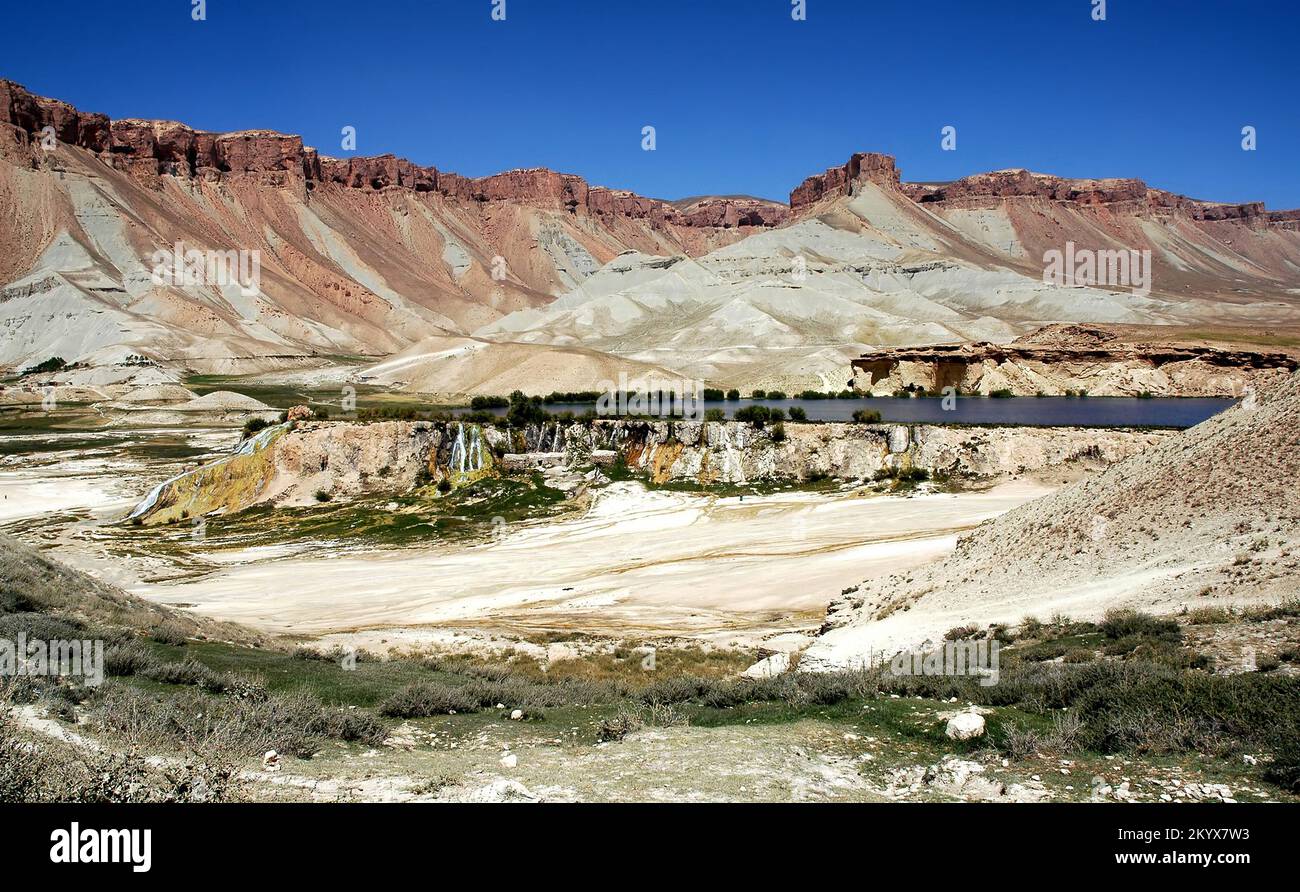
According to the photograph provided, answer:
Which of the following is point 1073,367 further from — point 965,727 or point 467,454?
point 965,727

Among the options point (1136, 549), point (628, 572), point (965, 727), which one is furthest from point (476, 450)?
point (965, 727)

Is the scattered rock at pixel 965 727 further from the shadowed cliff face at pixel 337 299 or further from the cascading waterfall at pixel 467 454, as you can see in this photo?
the shadowed cliff face at pixel 337 299

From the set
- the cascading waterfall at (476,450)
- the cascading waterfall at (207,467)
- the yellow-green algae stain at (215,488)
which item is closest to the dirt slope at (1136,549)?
the cascading waterfall at (476,450)

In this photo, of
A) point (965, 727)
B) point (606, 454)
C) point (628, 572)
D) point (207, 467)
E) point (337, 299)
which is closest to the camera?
point (965, 727)

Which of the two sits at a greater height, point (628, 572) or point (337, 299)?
point (337, 299)

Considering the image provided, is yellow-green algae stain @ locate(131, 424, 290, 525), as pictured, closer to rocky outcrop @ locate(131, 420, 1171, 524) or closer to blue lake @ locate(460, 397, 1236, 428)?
rocky outcrop @ locate(131, 420, 1171, 524)

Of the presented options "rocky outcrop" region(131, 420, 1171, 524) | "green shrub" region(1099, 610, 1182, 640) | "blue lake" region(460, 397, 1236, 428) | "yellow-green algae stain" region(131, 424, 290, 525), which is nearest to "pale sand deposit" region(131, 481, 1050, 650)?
"rocky outcrop" region(131, 420, 1171, 524)
